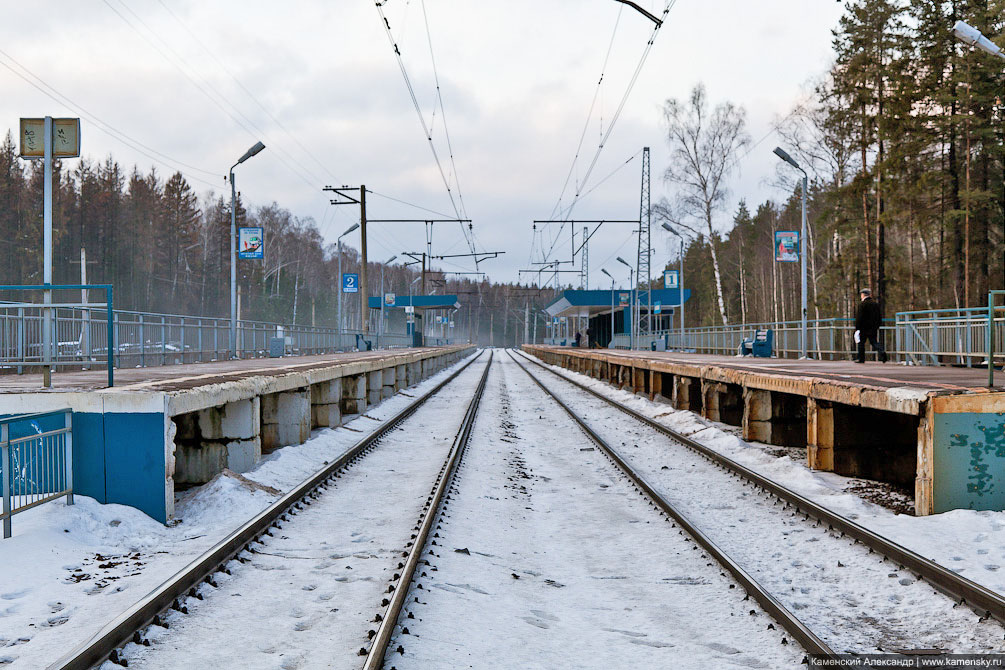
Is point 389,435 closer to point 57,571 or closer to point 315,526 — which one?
point 315,526

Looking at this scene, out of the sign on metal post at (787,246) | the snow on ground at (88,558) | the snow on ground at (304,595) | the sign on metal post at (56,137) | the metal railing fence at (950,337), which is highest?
the sign on metal post at (56,137)

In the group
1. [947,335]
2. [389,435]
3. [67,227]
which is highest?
[67,227]

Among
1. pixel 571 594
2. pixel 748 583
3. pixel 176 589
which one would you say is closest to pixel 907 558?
pixel 748 583

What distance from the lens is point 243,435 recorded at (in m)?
9.13

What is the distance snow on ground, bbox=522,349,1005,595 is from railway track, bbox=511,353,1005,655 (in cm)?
31

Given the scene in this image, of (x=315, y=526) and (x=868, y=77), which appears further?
(x=868, y=77)

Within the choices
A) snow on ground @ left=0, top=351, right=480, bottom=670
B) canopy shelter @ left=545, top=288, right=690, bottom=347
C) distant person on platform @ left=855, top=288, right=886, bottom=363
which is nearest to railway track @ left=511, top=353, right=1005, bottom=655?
snow on ground @ left=0, top=351, right=480, bottom=670

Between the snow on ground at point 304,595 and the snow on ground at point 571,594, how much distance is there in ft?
1.08

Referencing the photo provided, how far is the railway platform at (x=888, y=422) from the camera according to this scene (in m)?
6.73

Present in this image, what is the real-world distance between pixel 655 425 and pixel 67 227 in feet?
191

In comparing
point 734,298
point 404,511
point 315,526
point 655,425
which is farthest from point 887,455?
point 734,298

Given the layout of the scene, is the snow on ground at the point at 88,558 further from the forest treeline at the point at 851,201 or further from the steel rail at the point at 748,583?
the forest treeline at the point at 851,201

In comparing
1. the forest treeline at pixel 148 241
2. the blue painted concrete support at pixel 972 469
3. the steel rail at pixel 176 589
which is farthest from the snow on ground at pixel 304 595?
the forest treeline at pixel 148 241

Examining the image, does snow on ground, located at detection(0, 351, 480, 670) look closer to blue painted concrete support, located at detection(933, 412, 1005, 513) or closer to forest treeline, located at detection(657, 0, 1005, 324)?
blue painted concrete support, located at detection(933, 412, 1005, 513)
